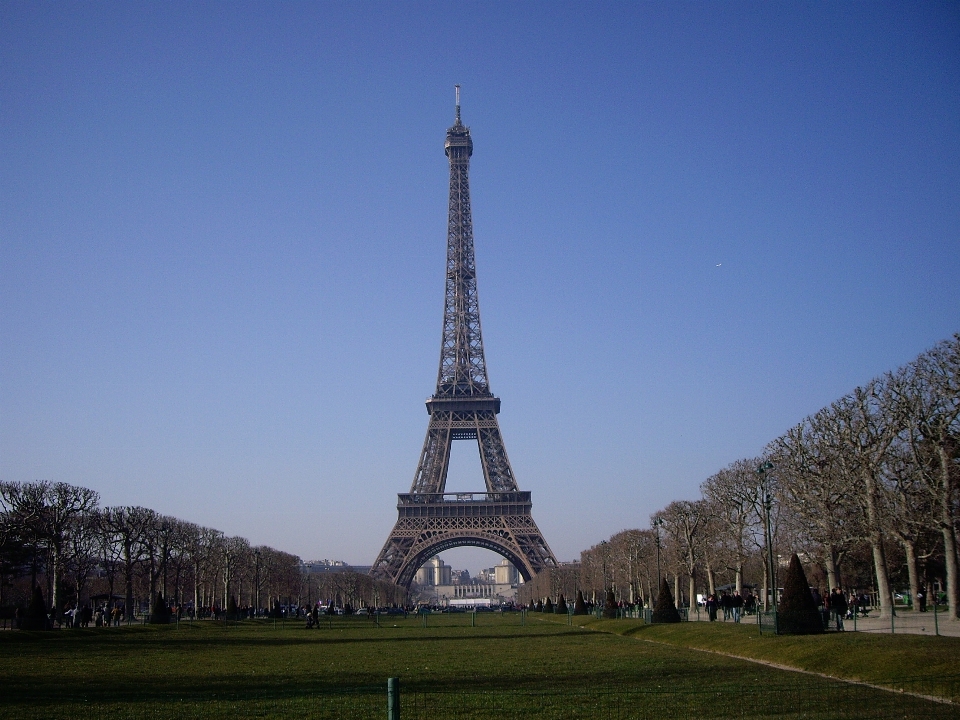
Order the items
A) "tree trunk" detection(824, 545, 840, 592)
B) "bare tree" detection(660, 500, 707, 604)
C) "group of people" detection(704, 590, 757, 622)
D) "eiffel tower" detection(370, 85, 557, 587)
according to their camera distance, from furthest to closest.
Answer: "eiffel tower" detection(370, 85, 557, 587) < "bare tree" detection(660, 500, 707, 604) < "tree trunk" detection(824, 545, 840, 592) < "group of people" detection(704, 590, 757, 622)

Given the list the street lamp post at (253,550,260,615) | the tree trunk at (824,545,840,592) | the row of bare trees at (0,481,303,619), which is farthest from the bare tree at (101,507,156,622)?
the tree trunk at (824,545,840,592)

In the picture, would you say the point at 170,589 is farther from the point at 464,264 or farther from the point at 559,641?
the point at 559,641

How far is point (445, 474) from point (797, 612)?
3722 inches

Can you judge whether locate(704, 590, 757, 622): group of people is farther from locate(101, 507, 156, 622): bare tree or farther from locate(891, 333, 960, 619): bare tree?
locate(101, 507, 156, 622): bare tree

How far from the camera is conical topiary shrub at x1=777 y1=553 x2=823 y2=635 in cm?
3186

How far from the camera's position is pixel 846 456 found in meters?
46.6

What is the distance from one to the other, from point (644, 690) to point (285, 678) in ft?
28.5

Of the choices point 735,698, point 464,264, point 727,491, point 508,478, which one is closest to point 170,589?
point 508,478

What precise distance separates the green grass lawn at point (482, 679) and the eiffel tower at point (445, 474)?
80.4 metres

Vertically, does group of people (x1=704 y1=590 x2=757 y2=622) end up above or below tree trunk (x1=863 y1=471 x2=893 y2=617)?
below

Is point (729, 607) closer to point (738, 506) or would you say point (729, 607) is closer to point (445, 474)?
point (738, 506)

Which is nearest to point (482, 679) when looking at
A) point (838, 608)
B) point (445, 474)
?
point (838, 608)

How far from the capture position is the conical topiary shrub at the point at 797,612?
1254 inches

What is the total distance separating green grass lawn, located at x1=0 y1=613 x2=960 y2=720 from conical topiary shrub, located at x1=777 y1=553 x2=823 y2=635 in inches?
45.7
